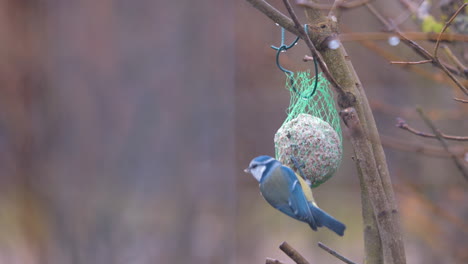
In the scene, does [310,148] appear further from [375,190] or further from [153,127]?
[153,127]

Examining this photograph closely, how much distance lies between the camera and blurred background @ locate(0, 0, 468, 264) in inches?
157

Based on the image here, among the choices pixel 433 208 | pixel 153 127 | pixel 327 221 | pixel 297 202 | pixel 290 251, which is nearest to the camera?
pixel 290 251

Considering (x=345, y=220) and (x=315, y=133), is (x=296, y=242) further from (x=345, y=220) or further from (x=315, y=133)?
(x=315, y=133)

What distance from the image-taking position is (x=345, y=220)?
471 centimetres

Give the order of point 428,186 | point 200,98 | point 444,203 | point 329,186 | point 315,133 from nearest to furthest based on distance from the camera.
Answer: point 315,133
point 444,203
point 428,186
point 200,98
point 329,186

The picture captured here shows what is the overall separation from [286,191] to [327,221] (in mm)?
166

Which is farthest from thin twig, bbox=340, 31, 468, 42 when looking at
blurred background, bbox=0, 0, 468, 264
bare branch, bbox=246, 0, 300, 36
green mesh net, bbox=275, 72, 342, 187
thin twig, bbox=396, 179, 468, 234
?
blurred background, bbox=0, 0, 468, 264

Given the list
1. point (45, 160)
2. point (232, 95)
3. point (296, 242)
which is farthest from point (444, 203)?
point (45, 160)

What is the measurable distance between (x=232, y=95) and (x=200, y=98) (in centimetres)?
31

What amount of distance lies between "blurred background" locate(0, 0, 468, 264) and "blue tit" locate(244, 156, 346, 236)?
237 cm

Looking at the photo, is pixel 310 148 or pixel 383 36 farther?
pixel 310 148

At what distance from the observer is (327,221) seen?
1.40m

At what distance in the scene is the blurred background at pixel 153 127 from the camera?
399cm

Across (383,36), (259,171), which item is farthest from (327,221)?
(383,36)
